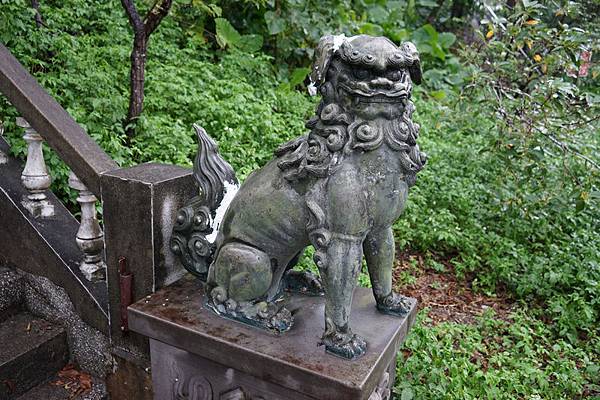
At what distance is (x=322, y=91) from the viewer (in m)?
1.92

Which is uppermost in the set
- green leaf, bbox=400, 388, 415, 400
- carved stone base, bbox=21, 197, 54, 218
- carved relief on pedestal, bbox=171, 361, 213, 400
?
carved stone base, bbox=21, 197, 54, 218

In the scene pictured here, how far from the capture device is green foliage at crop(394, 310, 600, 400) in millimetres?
3168

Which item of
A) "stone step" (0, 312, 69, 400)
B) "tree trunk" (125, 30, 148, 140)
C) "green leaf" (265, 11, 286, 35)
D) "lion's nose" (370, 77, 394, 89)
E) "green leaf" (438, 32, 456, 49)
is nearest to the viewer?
"lion's nose" (370, 77, 394, 89)

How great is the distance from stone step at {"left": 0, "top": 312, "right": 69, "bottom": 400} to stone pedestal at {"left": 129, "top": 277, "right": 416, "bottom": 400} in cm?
72

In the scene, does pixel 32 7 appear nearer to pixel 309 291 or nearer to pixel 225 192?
pixel 225 192

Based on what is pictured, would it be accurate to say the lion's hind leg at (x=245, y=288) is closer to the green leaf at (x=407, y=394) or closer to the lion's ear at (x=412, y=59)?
the lion's ear at (x=412, y=59)

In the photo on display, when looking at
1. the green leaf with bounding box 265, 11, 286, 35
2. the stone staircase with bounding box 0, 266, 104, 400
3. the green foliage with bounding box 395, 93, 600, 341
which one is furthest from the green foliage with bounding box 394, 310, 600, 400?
the green leaf with bounding box 265, 11, 286, 35

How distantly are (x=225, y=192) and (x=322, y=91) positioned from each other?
0.69m

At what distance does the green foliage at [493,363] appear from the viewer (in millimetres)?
3168

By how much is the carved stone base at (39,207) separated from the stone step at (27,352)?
60cm

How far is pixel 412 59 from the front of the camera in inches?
73.2

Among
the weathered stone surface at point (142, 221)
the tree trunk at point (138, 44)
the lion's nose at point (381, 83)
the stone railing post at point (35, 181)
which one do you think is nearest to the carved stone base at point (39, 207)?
the stone railing post at point (35, 181)

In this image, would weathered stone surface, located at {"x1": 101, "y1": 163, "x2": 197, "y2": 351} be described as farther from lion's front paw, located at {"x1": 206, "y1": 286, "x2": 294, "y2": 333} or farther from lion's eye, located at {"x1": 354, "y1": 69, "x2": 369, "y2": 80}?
lion's eye, located at {"x1": 354, "y1": 69, "x2": 369, "y2": 80}

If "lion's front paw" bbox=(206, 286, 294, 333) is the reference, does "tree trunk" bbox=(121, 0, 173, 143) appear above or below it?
above
